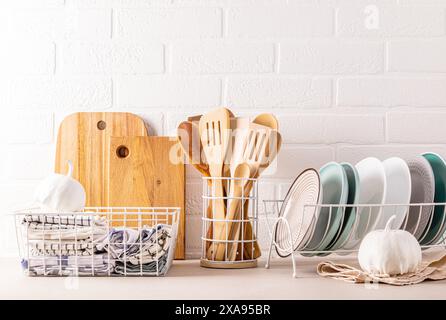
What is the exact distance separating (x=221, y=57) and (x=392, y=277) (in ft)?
2.35

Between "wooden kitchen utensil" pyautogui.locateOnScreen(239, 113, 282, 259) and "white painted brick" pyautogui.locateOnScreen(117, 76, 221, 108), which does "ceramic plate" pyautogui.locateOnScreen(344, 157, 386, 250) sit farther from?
"white painted brick" pyautogui.locateOnScreen(117, 76, 221, 108)

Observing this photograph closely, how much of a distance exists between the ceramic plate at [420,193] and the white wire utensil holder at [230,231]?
0.34 m

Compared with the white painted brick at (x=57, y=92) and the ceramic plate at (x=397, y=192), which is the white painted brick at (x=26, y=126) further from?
the ceramic plate at (x=397, y=192)

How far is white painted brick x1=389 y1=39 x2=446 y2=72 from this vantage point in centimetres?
164

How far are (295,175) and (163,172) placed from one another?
0.33 metres

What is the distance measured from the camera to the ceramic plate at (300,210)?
1343 millimetres

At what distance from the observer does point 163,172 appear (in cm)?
157

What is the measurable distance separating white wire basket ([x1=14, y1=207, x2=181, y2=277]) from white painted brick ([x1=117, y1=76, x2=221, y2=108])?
1.40 feet

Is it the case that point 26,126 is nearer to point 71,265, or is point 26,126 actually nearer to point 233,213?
point 71,265

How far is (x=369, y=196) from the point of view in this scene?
146 centimetres
